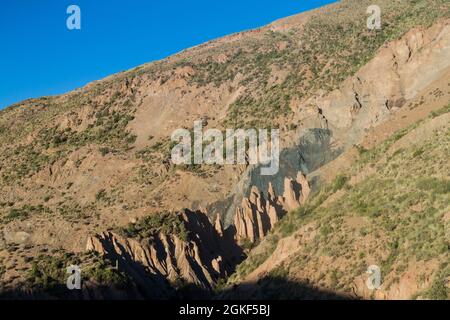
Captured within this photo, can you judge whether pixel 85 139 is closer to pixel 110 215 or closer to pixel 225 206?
pixel 110 215

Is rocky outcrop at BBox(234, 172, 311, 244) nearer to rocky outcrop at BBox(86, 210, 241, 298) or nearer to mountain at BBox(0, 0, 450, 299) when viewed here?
mountain at BBox(0, 0, 450, 299)

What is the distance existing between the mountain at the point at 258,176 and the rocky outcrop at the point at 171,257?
0.37 feet

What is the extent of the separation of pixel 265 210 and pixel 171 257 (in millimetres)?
8012

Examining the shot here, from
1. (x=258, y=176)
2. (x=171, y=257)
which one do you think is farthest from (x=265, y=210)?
(x=171, y=257)

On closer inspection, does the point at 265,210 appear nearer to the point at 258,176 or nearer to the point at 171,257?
the point at 258,176

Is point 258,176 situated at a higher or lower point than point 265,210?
higher

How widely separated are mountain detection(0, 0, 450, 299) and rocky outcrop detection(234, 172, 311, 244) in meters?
0.12

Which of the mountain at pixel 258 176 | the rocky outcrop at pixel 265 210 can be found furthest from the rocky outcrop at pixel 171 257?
the rocky outcrop at pixel 265 210

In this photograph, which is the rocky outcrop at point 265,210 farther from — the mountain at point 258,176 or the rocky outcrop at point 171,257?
the rocky outcrop at point 171,257

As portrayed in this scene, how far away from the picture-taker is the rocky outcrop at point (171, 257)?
43969 mm

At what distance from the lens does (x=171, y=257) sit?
4666 cm

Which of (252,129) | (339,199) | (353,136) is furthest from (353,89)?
(339,199)

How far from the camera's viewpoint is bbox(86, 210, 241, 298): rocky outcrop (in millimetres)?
43969

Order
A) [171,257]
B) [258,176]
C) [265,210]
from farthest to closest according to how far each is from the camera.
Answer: [258,176], [265,210], [171,257]
